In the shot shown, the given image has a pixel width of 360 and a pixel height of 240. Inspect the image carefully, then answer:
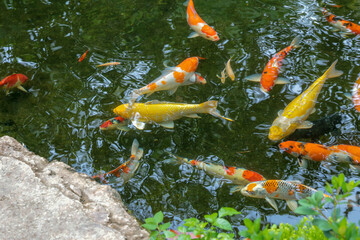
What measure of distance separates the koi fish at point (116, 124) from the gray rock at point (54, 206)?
1.07 meters

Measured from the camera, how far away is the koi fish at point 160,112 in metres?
4.76

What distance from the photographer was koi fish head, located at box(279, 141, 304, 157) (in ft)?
14.0

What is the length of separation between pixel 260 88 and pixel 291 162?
50.3 inches

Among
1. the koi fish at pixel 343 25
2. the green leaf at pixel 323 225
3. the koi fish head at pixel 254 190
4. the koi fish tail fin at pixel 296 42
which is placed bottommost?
the koi fish head at pixel 254 190

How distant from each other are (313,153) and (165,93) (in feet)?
7.09

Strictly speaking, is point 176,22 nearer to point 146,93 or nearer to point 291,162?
point 146,93

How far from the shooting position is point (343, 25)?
5996 millimetres

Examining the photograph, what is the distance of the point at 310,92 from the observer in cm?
480

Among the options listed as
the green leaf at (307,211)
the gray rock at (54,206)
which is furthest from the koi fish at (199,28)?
the green leaf at (307,211)

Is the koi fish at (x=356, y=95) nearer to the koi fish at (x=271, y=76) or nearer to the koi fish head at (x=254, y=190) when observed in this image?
the koi fish at (x=271, y=76)

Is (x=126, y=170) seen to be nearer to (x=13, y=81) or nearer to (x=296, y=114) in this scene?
(x=296, y=114)

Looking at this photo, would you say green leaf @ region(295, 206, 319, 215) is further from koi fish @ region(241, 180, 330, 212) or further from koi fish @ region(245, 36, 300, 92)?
koi fish @ region(245, 36, 300, 92)

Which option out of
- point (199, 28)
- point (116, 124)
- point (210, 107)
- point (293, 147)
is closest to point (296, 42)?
point (199, 28)

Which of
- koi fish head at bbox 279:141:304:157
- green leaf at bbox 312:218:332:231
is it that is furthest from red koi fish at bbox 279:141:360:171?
green leaf at bbox 312:218:332:231
